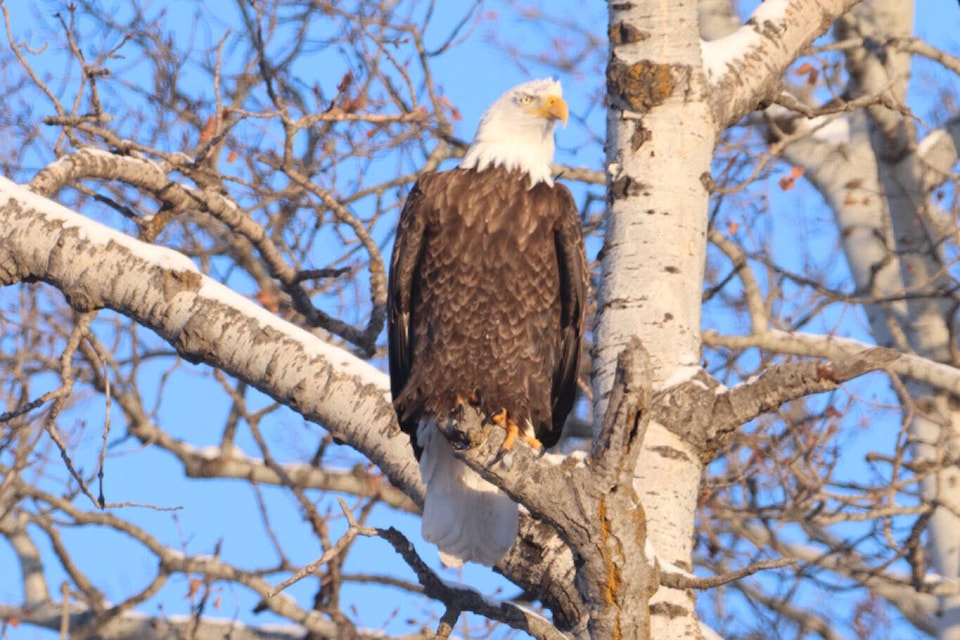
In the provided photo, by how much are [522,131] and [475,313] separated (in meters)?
0.75

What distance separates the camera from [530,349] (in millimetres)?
3963

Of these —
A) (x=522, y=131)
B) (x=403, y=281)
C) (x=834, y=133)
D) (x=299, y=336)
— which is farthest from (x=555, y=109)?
(x=834, y=133)

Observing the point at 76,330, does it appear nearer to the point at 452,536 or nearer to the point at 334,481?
the point at 452,536

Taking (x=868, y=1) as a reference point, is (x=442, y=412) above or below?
below

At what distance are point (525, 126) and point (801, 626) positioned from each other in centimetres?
395

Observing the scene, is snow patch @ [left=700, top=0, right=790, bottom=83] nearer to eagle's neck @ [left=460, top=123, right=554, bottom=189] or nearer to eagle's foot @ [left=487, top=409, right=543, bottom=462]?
eagle's neck @ [left=460, top=123, right=554, bottom=189]

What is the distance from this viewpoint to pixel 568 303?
159 inches

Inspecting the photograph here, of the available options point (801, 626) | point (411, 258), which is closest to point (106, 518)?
point (411, 258)

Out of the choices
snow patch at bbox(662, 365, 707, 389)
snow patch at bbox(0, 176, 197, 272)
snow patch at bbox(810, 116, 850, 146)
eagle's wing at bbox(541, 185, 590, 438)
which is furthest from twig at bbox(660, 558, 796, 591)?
snow patch at bbox(810, 116, 850, 146)

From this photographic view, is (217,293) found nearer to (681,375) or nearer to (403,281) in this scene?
(403,281)

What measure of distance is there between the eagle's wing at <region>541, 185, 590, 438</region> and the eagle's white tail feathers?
1.32 ft

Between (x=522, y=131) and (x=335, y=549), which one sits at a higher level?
(x=522, y=131)

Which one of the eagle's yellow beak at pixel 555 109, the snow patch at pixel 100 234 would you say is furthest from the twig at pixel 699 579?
the eagle's yellow beak at pixel 555 109

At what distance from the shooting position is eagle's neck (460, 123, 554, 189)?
419 centimetres
